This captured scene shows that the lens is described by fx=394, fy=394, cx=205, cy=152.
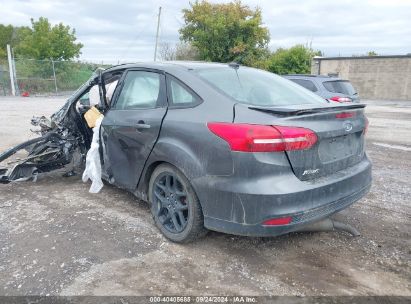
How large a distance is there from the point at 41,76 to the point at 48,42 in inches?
229

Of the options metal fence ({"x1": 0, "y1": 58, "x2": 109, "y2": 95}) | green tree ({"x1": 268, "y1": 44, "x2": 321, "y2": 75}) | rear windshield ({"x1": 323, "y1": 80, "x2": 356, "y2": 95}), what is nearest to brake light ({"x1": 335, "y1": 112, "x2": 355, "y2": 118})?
rear windshield ({"x1": 323, "y1": 80, "x2": 356, "y2": 95})

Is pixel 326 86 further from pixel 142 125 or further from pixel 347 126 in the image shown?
pixel 142 125

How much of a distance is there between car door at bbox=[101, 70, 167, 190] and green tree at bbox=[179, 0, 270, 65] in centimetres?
2878

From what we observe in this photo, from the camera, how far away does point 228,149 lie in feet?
9.75

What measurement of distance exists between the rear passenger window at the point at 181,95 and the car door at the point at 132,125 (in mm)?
106

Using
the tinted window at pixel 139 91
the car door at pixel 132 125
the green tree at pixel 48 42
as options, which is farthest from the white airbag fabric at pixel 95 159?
the green tree at pixel 48 42

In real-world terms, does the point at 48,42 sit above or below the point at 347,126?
above

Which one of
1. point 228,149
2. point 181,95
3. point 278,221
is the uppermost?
point 181,95

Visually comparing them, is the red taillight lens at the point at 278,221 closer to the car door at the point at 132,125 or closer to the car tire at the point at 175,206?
the car tire at the point at 175,206

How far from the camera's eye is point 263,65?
108 feet

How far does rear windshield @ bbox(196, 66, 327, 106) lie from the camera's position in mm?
3456

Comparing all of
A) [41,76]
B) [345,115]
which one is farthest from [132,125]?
[41,76]

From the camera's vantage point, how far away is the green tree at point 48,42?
1187 inches

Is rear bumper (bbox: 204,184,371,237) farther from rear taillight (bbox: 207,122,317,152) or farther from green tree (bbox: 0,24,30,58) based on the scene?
green tree (bbox: 0,24,30,58)
